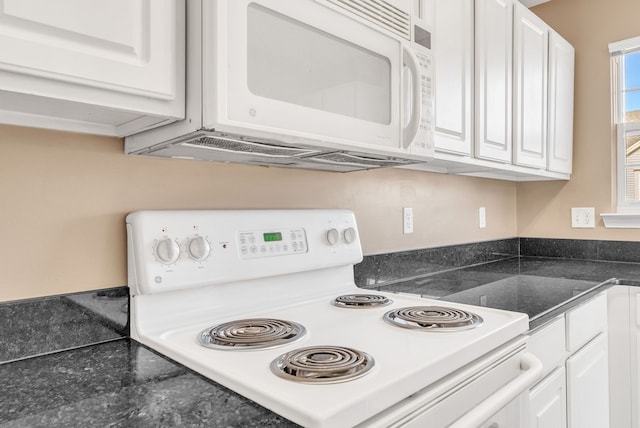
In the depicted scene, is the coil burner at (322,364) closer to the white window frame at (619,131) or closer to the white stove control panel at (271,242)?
the white stove control panel at (271,242)

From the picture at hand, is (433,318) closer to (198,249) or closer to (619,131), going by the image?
(198,249)

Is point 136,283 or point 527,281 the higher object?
point 136,283

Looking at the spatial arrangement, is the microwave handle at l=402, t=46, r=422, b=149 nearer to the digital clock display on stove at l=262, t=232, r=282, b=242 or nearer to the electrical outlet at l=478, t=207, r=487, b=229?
the digital clock display on stove at l=262, t=232, r=282, b=242

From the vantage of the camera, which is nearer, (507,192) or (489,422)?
(489,422)

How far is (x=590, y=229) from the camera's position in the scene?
2.45m

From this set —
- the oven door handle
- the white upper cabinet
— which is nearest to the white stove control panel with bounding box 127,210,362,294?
the white upper cabinet

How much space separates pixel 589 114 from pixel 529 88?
0.68 m

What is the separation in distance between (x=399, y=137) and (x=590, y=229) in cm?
185

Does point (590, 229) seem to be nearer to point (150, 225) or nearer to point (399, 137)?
point (399, 137)

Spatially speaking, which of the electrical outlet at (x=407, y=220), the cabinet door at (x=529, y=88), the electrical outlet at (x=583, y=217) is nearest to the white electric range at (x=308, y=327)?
the electrical outlet at (x=407, y=220)

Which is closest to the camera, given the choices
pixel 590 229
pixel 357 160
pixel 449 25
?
pixel 357 160

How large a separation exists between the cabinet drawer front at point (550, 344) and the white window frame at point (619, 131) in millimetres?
1295

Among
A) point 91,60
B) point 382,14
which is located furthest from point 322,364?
point 382,14

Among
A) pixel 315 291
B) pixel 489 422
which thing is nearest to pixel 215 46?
pixel 315 291
